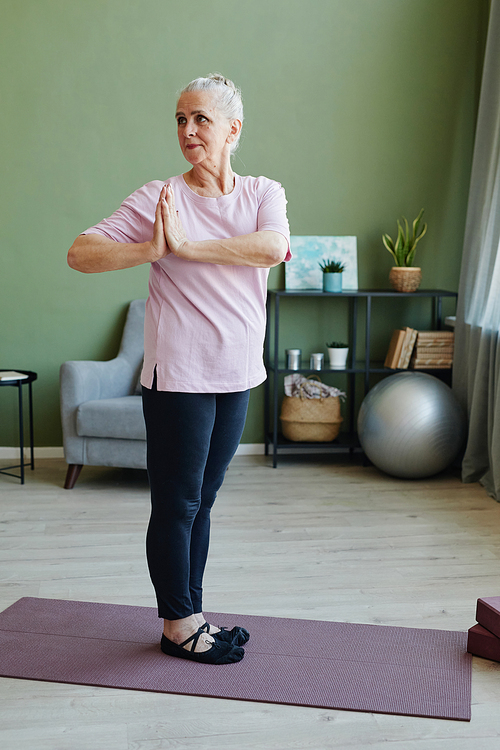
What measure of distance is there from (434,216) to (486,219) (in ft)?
2.06

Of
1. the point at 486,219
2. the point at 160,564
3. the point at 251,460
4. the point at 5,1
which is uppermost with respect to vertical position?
the point at 5,1

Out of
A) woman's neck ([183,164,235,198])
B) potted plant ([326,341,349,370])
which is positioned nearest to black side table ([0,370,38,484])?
potted plant ([326,341,349,370])

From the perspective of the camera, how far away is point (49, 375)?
3.99 metres

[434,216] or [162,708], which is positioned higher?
[434,216]

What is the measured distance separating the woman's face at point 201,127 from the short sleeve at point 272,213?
0.50 ft

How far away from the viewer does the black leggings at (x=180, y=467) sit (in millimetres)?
1689

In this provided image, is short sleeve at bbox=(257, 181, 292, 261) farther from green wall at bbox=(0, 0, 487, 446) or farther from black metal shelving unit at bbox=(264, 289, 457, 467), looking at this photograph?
green wall at bbox=(0, 0, 487, 446)

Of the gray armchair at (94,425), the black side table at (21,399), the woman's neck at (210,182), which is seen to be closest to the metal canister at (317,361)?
the gray armchair at (94,425)

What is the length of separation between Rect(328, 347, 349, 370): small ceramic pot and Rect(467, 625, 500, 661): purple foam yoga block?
6.92ft

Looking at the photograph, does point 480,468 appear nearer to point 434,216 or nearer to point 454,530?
point 454,530

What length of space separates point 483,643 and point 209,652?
2.47ft

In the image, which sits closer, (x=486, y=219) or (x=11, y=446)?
(x=486, y=219)

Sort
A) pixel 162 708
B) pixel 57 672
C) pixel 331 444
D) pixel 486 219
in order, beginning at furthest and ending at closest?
pixel 331 444, pixel 486 219, pixel 57 672, pixel 162 708

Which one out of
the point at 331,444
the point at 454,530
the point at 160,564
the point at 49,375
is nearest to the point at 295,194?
the point at 331,444
